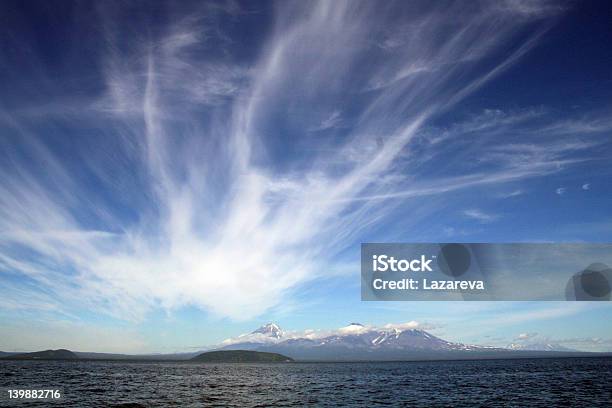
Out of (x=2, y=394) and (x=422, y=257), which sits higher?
(x=422, y=257)

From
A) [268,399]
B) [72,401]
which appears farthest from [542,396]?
[72,401]

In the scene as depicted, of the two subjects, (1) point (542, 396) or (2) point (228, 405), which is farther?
(1) point (542, 396)

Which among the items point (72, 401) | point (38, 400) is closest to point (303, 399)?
point (72, 401)

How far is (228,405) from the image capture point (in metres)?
64.0

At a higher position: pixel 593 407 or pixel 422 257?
pixel 422 257

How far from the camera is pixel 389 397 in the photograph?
7469 centimetres

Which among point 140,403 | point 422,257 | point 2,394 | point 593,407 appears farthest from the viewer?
point 422,257

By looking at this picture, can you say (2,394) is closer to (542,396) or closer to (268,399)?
(268,399)

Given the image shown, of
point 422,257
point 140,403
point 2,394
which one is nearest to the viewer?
point 140,403

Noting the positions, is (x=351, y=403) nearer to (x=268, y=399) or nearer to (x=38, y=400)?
(x=268, y=399)

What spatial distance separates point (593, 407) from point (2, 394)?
9393 cm

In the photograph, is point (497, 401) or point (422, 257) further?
point (422, 257)

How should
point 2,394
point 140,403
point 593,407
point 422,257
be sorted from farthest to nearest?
point 422,257 → point 2,394 → point 140,403 → point 593,407

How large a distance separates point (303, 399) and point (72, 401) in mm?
36918
